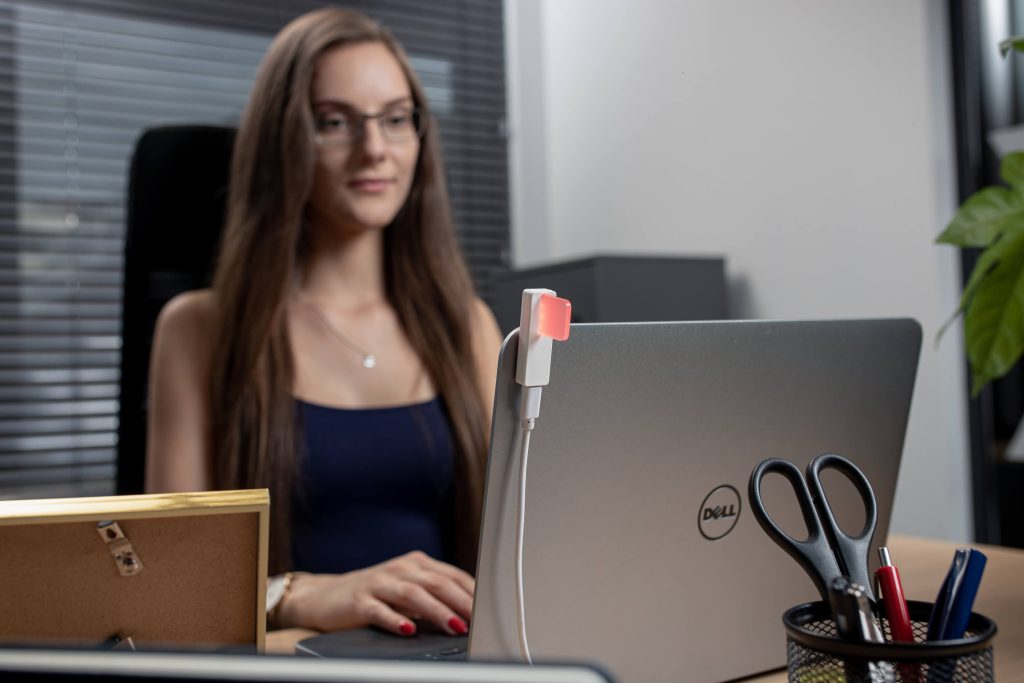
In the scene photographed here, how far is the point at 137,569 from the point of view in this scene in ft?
1.85

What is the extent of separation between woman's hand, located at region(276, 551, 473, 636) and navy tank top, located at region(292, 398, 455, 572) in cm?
37

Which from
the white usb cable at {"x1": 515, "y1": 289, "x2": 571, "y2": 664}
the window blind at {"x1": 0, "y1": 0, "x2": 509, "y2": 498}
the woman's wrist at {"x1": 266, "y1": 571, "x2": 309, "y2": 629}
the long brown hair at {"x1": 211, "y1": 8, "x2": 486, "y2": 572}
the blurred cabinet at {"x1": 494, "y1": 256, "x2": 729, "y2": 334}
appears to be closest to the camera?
the white usb cable at {"x1": 515, "y1": 289, "x2": 571, "y2": 664}

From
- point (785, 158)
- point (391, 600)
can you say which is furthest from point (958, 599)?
point (785, 158)

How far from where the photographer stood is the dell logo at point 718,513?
2.16 feet

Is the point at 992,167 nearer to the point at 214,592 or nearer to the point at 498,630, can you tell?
the point at 498,630

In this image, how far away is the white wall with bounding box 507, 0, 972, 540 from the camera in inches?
66.2

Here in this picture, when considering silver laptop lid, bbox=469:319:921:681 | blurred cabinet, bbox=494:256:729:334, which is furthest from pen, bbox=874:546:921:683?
blurred cabinet, bbox=494:256:729:334

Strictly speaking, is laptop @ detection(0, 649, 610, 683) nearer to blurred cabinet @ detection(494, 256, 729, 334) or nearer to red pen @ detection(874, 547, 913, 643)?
red pen @ detection(874, 547, 913, 643)

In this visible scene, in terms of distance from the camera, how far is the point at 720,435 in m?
0.66

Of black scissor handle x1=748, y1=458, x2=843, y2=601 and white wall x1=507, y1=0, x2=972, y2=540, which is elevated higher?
white wall x1=507, y1=0, x2=972, y2=540

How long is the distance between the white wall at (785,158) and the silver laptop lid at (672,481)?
3.43ft

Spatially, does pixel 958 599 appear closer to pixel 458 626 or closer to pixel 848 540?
pixel 848 540

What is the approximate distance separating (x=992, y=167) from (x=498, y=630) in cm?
147

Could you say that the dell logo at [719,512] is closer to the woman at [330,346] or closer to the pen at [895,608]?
the pen at [895,608]
